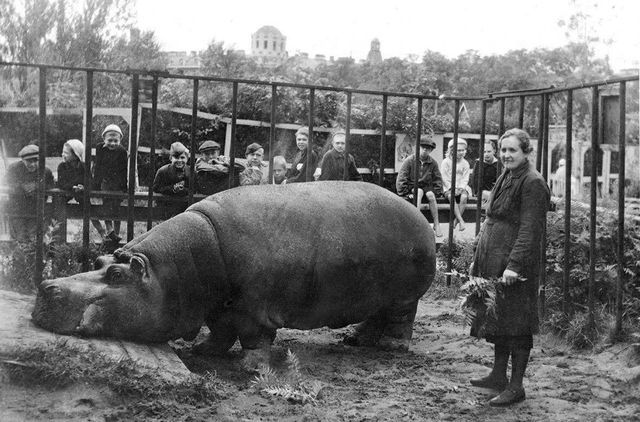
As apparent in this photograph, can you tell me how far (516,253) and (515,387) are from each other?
0.91 metres

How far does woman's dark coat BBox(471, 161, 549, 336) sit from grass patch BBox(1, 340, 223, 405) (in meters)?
2.03

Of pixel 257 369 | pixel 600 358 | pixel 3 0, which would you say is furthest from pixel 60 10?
pixel 600 358

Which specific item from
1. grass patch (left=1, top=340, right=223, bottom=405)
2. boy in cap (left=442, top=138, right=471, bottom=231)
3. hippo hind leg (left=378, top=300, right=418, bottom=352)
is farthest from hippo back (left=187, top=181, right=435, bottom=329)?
boy in cap (left=442, top=138, right=471, bottom=231)

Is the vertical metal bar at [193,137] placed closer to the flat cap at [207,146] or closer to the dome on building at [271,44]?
the flat cap at [207,146]

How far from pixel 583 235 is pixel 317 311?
2.62 metres


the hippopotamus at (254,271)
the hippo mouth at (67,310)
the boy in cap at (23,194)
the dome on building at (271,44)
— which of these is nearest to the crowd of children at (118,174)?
the boy in cap at (23,194)

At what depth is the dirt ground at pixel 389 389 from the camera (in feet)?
14.0

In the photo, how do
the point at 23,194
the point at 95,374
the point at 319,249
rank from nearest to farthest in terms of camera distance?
the point at 95,374 → the point at 319,249 → the point at 23,194

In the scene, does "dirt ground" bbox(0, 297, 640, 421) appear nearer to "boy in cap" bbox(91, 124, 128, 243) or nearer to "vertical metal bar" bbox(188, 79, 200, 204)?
"vertical metal bar" bbox(188, 79, 200, 204)

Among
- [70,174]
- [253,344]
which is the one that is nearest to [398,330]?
[253,344]

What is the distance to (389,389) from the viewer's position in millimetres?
5344

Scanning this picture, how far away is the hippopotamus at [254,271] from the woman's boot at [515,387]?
139cm

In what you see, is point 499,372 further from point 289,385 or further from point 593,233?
point 593,233

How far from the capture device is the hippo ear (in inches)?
201
